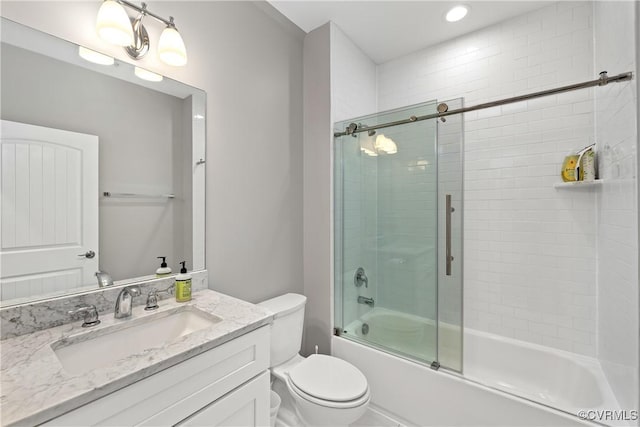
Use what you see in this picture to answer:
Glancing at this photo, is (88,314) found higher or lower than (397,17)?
lower

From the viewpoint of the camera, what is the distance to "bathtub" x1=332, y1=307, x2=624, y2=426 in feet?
4.50

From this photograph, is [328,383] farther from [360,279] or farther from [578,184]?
[578,184]

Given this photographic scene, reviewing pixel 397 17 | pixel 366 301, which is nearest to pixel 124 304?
pixel 366 301

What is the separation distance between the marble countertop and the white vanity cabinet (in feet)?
Answer: 0.09

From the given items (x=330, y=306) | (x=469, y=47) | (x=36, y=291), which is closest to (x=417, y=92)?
(x=469, y=47)

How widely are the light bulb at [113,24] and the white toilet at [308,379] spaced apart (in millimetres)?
1537

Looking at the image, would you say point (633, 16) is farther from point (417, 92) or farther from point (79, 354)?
point (79, 354)

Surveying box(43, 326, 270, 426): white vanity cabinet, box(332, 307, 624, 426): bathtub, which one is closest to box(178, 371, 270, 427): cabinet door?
box(43, 326, 270, 426): white vanity cabinet

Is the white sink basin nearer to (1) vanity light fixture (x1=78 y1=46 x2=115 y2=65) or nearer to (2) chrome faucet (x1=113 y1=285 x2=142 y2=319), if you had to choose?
(2) chrome faucet (x1=113 y1=285 x2=142 y2=319)

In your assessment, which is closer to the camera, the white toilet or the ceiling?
the white toilet

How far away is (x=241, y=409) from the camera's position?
1.07 metres

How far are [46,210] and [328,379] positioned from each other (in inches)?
60.2

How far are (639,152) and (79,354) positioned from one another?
7.12 ft

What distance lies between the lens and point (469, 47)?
7.08 feet
